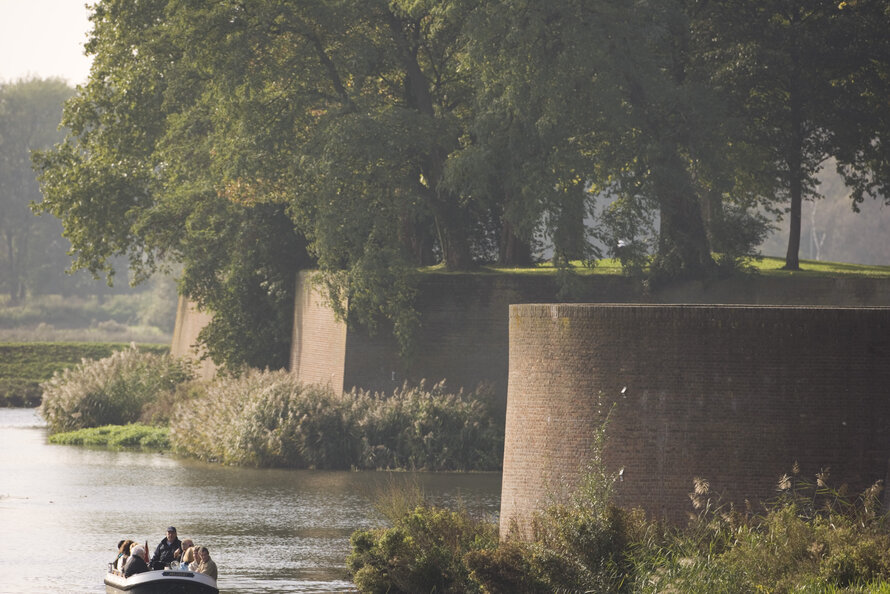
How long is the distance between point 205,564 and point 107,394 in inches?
1059

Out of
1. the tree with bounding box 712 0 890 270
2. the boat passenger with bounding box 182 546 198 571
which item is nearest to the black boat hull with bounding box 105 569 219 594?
the boat passenger with bounding box 182 546 198 571

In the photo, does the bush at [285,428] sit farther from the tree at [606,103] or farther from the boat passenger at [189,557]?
the boat passenger at [189,557]

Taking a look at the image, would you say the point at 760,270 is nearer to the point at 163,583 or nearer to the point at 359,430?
the point at 359,430

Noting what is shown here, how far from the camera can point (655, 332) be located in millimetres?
17781

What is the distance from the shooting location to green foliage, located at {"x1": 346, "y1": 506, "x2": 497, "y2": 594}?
60.5 feet

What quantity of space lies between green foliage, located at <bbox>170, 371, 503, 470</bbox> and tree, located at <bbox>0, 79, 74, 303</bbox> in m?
69.6

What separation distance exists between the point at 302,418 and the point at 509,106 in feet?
28.9

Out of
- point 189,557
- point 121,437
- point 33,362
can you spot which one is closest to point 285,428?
point 121,437

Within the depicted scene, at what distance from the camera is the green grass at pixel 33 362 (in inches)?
2424

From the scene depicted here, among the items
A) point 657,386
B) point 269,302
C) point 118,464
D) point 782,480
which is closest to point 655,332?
point 657,386

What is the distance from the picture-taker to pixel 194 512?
91.5ft

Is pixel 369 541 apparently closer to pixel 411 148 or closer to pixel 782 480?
pixel 782 480

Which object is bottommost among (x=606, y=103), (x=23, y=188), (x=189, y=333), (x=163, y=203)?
(x=189, y=333)

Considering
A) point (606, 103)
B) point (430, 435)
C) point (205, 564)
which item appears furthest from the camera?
point (430, 435)
